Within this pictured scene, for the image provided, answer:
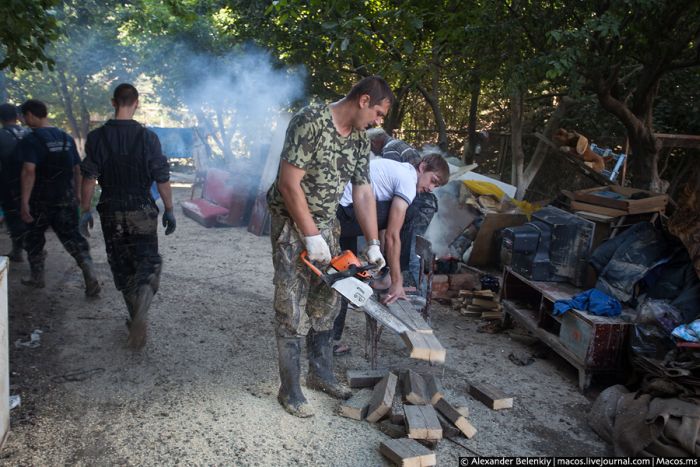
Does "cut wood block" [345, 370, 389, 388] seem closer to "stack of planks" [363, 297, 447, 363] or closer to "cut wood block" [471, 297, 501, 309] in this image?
"stack of planks" [363, 297, 447, 363]

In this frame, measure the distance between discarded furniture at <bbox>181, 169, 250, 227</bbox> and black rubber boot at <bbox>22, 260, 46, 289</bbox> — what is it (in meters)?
3.71

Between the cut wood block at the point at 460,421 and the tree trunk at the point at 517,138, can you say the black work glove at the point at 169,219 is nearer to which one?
the cut wood block at the point at 460,421

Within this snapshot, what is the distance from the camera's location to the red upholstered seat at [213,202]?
29.1 feet

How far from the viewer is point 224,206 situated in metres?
9.09

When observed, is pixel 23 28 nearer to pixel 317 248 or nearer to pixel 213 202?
pixel 317 248

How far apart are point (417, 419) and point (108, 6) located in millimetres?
11925

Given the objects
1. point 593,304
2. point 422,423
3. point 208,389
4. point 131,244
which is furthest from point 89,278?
point 593,304

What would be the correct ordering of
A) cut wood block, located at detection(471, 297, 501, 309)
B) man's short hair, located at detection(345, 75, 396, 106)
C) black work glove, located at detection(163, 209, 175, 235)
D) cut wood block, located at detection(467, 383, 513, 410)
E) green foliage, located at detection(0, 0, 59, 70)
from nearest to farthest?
man's short hair, located at detection(345, 75, 396, 106) < cut wood block, located at detection(467, 383, 513, 410) < green foliage, located at detection(0, 0, 59, 70) < black work glove, located at detection(163, 209, 175, 235) < cut wood block, located at detection(471, 297, 501, 309)

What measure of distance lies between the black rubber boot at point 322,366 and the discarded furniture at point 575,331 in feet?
5.84

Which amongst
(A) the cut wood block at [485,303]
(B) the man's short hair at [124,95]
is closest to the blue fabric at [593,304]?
(A) the cut wood block at [485,303]

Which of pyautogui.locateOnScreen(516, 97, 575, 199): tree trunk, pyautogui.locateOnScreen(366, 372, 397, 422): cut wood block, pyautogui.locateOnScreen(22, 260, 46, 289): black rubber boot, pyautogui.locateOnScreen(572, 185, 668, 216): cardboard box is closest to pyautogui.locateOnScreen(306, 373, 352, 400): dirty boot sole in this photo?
pyautogui.locateOnScreen(366, 372, 397, 422): cut wood block

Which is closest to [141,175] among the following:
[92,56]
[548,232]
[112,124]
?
[112,124]

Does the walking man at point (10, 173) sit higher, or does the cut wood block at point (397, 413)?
the walking man at point (10, 173)

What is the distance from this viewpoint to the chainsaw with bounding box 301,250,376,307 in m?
2.82
